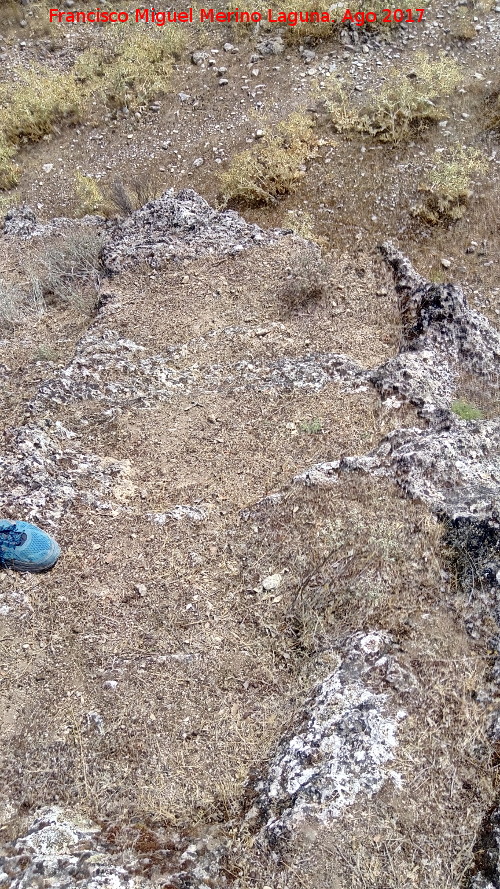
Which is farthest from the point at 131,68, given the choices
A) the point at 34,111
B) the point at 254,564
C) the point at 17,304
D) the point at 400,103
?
the point at 254,564

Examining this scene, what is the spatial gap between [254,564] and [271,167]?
7457 millimetres

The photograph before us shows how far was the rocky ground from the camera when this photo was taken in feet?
11.5

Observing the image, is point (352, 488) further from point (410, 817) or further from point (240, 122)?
point (240, 122)

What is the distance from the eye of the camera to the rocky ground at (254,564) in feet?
11.5

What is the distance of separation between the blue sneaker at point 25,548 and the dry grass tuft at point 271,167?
6890mm

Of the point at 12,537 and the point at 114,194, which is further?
the point at 114,194

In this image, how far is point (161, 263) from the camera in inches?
333

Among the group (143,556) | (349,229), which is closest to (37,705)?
(143,556)

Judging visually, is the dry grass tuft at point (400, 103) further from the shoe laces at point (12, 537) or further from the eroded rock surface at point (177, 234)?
the shoe laces at point (12, 537)

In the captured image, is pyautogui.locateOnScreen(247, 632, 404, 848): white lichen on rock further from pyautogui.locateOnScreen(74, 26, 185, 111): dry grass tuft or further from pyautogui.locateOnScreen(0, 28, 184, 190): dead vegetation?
pyautogui.locateOnScreen(74, 26, 185, 111): dry grass tuft

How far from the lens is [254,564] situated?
4.97 metres

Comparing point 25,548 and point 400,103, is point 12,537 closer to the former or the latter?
point 25,548

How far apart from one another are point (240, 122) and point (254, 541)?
911cm

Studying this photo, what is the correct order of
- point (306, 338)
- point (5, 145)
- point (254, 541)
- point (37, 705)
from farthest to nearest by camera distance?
point (5, 145)
point (306, 338)
point (254, 541)
point (37, 705)
